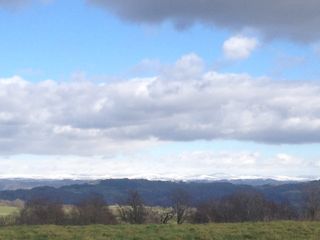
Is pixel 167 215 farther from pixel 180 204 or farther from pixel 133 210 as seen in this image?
pixel 180 204

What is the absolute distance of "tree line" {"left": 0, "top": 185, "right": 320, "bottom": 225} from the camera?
74.9 metres

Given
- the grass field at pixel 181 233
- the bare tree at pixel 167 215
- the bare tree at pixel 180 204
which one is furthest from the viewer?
the bare tree at pixel 180 204

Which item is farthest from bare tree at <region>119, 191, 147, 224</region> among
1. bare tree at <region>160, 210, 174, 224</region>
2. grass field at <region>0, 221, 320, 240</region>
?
grass field at <region>0, 221, 320, 240</region>

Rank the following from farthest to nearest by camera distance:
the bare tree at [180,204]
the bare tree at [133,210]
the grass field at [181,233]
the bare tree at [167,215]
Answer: the bare tree at [180,204] < the bare tree at [167,215] < the bare tree at [133,210] < the grass field at [181,233]

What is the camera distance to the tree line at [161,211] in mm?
74875

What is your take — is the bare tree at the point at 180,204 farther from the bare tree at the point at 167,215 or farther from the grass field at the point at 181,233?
the grass field at the point at 181,233

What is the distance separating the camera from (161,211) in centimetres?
8744

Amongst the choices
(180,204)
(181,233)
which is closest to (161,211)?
(180,204)

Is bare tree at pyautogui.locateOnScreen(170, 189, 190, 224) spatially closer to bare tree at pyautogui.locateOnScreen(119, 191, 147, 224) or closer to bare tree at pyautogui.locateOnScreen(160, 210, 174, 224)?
bare tree at pyautogui.locateOnScreen(160, 210, 174, 224)

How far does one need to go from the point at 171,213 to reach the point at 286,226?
57.0 m

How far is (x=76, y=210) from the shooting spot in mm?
→ 81188

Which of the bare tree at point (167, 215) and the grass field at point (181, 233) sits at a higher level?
the grass field at point (181, 233)

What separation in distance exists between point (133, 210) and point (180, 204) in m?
13.0

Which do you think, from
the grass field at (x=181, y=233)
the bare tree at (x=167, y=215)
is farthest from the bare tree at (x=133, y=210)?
the grass field at (x=181, y=233)
